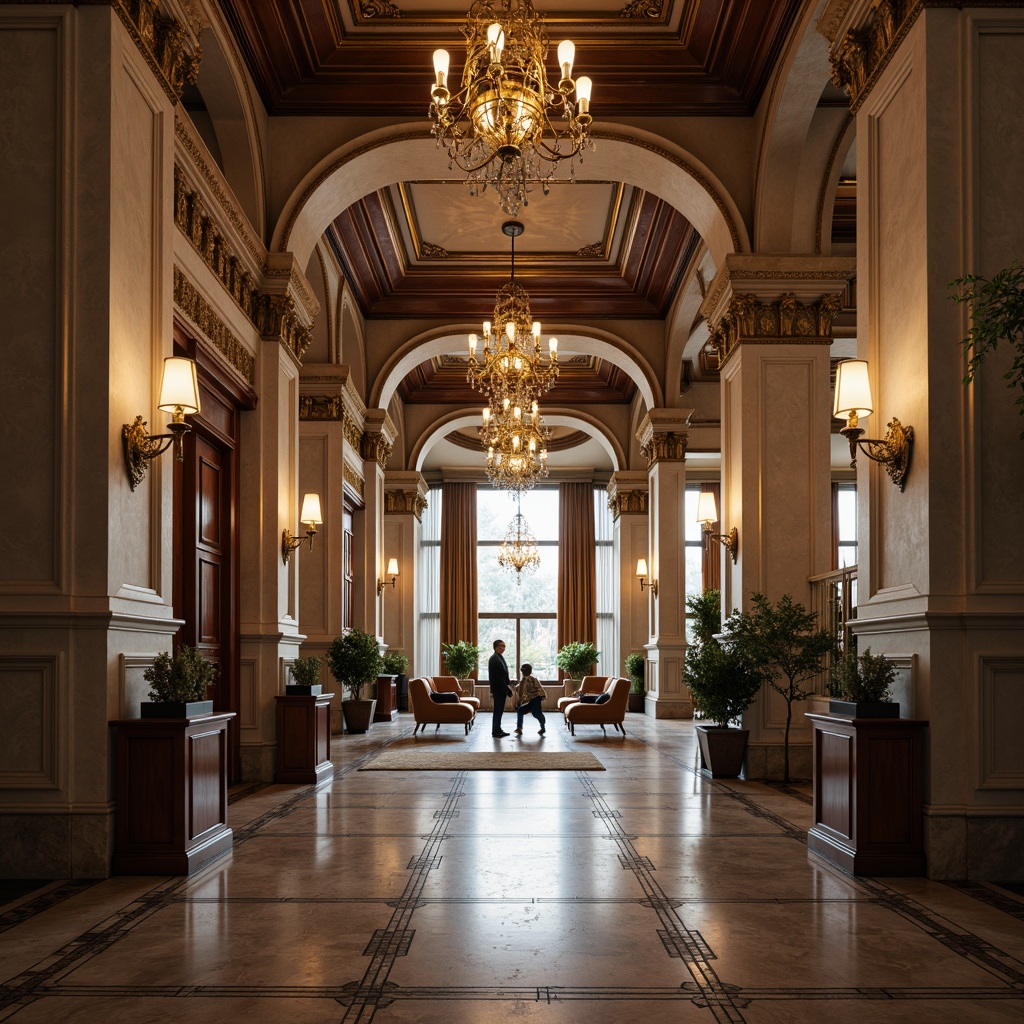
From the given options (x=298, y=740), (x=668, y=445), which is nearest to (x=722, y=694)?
(x=298, y=740)

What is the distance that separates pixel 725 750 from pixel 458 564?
15949mm

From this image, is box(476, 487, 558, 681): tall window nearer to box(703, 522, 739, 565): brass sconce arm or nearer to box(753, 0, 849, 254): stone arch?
box(703, 522, 739, 565): brass sconce arm

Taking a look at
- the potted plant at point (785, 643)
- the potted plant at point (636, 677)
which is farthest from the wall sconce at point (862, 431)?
the potted plant at point (636, 677)

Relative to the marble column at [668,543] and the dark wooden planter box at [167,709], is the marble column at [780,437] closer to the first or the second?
the dark wooden planter box at [167,709]

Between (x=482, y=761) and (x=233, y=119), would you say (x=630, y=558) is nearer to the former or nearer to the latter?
(x=482, y=761)

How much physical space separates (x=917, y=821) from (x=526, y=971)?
2659mm

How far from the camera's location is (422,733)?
1631 centimetres

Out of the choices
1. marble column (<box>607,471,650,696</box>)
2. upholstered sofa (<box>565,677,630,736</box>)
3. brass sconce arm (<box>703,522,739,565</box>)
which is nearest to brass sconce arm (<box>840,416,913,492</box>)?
brass sconce arm (<box>703,522,739,565</box>)

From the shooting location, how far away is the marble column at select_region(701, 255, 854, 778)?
10180 mm

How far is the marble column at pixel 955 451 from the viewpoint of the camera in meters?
5.62

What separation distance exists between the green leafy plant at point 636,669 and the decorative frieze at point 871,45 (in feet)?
50.2

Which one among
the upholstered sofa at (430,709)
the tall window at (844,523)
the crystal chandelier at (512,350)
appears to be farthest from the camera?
the tall window at (844,523)

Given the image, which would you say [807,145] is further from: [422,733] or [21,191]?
[422,733]

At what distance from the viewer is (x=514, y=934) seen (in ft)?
15.0
